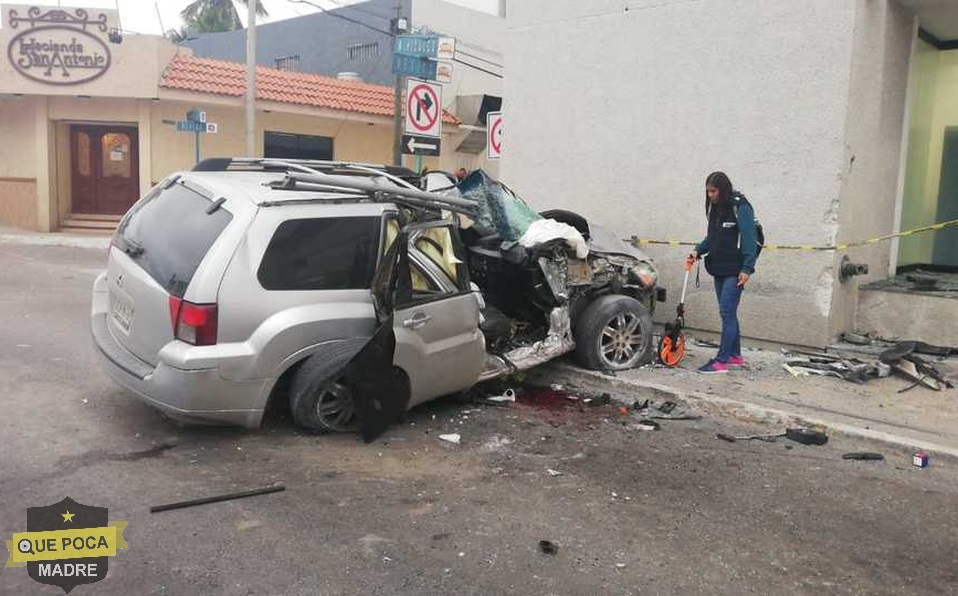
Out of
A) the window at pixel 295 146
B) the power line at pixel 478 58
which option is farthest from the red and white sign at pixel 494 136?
the power line at pixel 478 58

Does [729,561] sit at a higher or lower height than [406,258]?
lower

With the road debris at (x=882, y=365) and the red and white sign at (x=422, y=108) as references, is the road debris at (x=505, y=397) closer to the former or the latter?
the road debris at (x=882, y=365)

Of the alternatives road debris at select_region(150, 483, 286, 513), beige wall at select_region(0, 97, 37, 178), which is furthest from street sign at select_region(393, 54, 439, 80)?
beige wall at select_region(0, 97, 37, 178)

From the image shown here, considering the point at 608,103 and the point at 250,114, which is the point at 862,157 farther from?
the point at 250,114

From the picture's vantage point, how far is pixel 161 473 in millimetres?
4457

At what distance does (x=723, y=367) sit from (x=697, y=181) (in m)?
2.28

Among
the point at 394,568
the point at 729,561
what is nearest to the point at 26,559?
the point at 394,568

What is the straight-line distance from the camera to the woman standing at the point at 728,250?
7051mm

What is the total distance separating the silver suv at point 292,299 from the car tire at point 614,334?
904mm

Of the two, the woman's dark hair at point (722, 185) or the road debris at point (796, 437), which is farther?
the woman's dark hair at point (722, 185)

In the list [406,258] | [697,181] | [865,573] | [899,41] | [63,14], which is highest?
[63,14]

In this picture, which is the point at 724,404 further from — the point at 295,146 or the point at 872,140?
the point at 295,146

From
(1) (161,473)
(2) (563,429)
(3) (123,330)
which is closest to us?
(1) (161,473)

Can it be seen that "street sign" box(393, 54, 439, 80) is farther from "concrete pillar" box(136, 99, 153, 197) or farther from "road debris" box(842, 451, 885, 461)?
"concrete pillar" box(136, 99, 153, 197)
